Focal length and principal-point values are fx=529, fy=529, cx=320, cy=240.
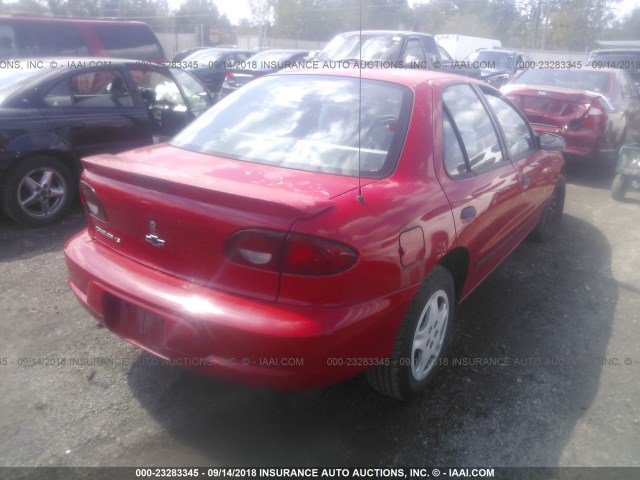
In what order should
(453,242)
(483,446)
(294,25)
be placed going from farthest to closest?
(294,25) → (453,242) → (483,446)

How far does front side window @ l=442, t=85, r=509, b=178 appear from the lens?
2949 millimetres

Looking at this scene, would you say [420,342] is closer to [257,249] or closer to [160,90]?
[257,249]

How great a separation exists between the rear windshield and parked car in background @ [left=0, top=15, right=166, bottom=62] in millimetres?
6672

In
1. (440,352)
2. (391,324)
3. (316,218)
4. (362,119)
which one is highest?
(362,119)

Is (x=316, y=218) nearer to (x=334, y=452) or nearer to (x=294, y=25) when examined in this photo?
(x=334, y=452)

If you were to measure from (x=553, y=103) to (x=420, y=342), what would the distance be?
18.3 feet

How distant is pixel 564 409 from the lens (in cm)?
267

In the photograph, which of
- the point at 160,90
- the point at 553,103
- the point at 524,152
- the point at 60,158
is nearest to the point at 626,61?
the point at 553,103

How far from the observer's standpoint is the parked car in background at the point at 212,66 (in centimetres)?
1469

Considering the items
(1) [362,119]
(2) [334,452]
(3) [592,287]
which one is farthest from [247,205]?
(3) [592,287]

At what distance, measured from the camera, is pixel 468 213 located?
2.75m

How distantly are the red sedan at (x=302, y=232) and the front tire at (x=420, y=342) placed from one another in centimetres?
1

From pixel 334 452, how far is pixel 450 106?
6.30ft

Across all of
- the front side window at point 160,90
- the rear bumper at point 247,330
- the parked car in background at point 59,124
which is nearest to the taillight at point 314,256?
the rear bumper at point 247,330
